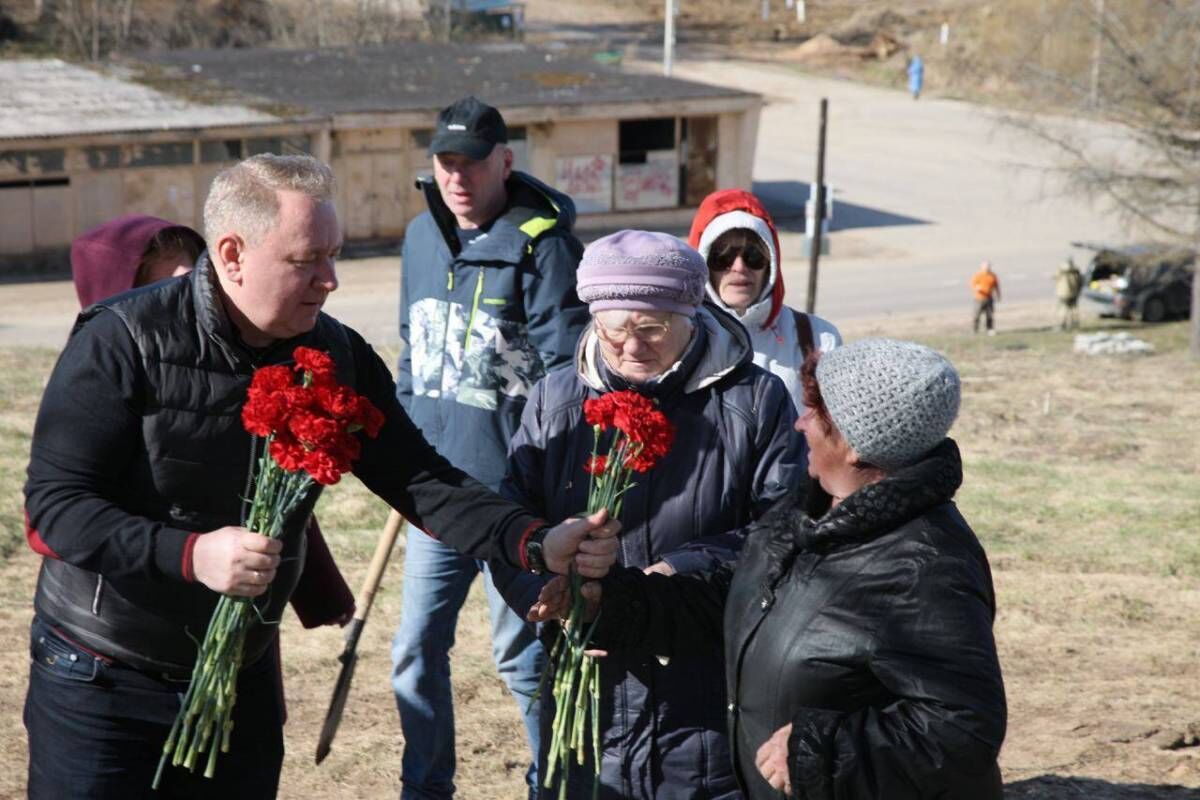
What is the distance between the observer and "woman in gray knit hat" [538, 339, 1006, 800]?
2.48 meters

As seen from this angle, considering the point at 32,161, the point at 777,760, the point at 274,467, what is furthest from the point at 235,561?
the point at 32,161

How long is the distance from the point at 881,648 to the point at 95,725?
154 cm

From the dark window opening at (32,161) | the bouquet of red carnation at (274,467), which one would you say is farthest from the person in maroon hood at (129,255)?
the dark window opening at (32,161)

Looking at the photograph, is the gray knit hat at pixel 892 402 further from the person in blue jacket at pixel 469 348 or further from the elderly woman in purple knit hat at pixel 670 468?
the person in blue jacket at pixel 469 348

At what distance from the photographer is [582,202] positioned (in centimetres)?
2988

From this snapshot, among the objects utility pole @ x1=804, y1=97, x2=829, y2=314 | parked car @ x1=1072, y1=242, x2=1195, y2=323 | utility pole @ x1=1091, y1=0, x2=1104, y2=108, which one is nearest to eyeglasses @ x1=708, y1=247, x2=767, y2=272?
utility pole @ x1=804, y1=97, x2=829, y2=314

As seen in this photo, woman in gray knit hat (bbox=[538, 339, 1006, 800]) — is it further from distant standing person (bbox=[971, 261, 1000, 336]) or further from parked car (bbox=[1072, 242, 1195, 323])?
parked car (bbox=[1072, 242, 1195, 323])

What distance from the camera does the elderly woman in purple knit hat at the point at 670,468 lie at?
3.25m

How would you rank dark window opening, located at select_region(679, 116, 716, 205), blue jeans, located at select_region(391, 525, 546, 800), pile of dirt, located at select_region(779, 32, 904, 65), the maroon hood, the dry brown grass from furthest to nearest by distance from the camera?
pile of dirt, located at select_region(779, 32, 904, 65), dark window opening, located at select_region(679, 116, 716, 205), the dry brown grass, blue jeans, located at select_region(391, 525, 546, 800), the maroon hood

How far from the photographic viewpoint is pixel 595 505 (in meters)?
3.18

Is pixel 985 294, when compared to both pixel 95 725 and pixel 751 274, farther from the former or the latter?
pixel 95 725

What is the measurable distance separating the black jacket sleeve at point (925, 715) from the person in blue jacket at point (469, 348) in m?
1.90

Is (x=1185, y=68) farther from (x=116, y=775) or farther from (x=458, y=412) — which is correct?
(x=116, y=775)

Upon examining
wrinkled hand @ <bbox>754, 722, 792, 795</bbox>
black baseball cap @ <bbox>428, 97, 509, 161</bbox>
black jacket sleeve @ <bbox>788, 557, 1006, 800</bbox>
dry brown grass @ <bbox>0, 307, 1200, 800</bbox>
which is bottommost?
dry brown grass @ <bbox>0, 307, 1200, 800</bbox>
